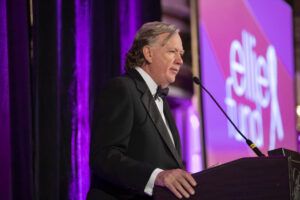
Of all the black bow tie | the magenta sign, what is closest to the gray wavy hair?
the black bow tie

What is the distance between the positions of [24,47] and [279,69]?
296 cm

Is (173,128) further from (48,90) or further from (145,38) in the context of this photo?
(48,90)

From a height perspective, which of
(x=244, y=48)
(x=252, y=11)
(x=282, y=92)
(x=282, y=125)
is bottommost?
(x=282, y=125)

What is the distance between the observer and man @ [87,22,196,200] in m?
1.67

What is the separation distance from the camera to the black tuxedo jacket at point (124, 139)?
1717 mm

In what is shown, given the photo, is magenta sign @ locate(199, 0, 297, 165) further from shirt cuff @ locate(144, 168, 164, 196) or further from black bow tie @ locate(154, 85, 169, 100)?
shirt cuff @ locate(144, 168, 164, 196)

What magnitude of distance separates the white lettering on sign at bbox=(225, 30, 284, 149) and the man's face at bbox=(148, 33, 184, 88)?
1.48m

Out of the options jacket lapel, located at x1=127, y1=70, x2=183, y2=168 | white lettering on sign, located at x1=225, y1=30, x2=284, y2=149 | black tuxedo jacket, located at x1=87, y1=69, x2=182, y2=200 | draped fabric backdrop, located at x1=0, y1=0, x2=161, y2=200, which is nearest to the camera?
black tuxedo jacket, located at x1=87, y1=69, x2=182, y2=200

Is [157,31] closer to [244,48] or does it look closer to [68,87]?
[68,87]

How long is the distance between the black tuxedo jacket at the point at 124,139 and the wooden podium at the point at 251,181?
318 mm

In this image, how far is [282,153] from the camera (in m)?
1.73

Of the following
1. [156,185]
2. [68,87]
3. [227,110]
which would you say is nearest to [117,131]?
[156,185]

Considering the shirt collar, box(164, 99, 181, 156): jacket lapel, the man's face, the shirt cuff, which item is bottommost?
the shirt cuff

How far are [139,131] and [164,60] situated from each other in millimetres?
407
